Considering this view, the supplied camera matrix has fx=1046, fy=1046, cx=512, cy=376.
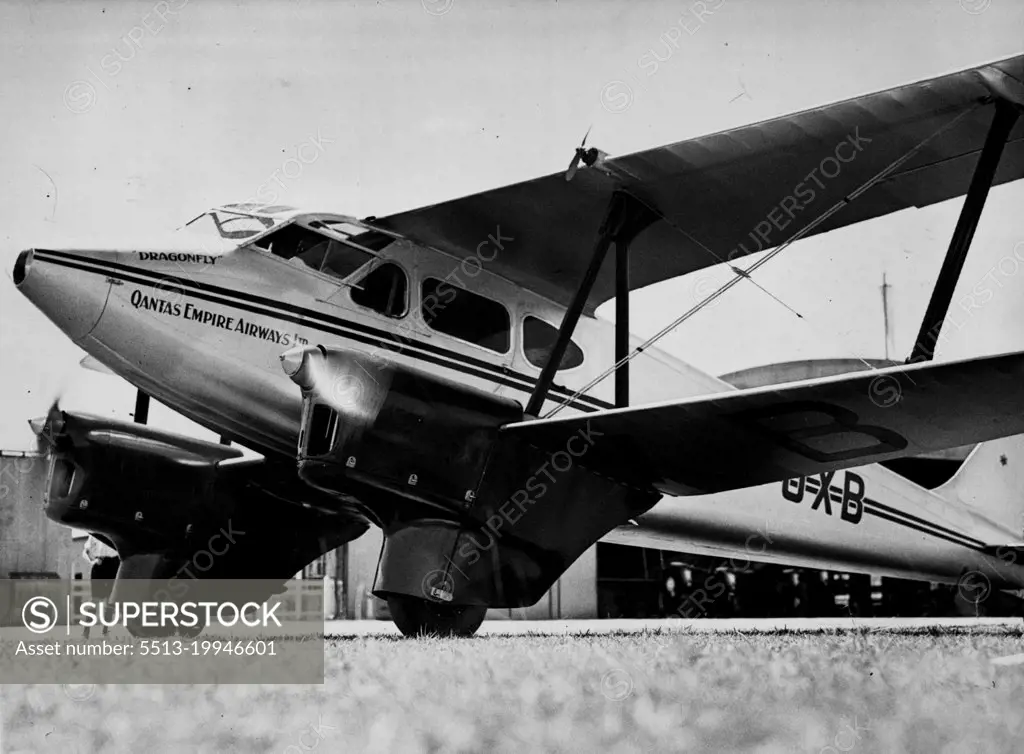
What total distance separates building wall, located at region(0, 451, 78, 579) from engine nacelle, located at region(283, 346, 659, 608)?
13.7 meters

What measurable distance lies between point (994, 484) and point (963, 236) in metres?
6.27

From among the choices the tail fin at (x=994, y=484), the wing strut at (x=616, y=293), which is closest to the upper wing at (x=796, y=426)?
the wing strut at (x=616, y=293)

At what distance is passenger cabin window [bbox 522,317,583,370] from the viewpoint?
991 centimetres

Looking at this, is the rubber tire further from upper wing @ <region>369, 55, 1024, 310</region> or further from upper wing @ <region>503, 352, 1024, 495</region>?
upper wing @ <region>369, 55, 1024, 310</region>

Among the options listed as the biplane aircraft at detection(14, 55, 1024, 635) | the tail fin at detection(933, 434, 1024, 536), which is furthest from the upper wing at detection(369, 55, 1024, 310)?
the tail fin at detection(933, 434, 1024, 536)

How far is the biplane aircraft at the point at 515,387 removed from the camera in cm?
735

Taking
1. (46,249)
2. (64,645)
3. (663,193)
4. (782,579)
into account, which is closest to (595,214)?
(663,193)

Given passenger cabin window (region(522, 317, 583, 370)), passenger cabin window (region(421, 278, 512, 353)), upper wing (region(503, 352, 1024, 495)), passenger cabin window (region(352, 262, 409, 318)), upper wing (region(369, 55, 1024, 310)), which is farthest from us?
passenger cabin window (region(522, 317, 583, 370))

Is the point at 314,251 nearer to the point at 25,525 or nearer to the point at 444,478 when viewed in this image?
the point at 444,478

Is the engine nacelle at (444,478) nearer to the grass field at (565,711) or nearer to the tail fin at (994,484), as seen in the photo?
the grass field at (565,711)

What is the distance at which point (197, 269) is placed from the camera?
8469 millimetres

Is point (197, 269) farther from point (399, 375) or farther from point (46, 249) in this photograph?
point (399, 375)

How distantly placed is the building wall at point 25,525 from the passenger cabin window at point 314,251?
12.3m

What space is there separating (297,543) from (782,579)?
19470mm
